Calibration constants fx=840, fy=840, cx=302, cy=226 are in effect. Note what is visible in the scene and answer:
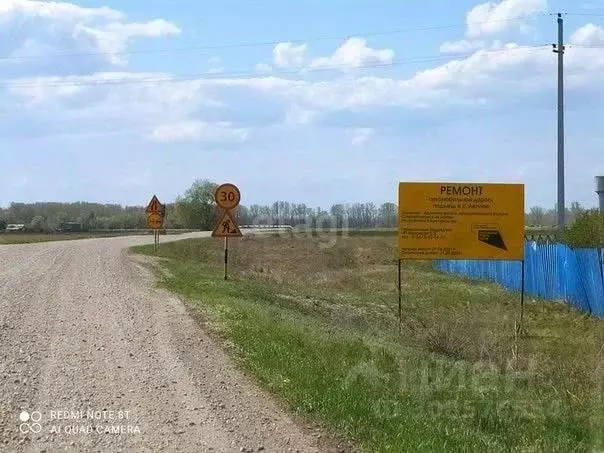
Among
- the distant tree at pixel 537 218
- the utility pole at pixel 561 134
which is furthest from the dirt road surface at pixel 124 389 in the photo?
the distant tree at pixel 537 218

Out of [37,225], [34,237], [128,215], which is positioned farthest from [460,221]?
[128,215]

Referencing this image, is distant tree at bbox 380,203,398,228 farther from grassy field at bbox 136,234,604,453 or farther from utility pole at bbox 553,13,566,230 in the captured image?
grassy field at bbox 136,234,604,453

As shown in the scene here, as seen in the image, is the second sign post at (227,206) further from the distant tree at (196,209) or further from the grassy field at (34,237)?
the distant tree at (196,209)

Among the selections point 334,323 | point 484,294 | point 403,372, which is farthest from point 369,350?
point 484,294

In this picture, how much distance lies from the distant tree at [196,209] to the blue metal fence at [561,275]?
90672mm

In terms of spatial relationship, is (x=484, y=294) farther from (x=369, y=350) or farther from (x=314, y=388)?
(x=314, y=388)

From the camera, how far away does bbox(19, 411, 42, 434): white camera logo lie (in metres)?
7.22

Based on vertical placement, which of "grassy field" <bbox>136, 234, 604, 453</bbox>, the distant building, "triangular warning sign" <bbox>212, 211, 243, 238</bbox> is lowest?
"grassy field" <bbox>136, 234, 604, 453</bbox>

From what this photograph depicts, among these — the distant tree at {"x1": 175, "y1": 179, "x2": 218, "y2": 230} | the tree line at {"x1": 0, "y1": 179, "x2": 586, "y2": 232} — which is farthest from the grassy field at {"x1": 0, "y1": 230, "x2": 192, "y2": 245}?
the distant tree at {"x1": 175, "y1": 179, "x2": 218, "y2": 230}

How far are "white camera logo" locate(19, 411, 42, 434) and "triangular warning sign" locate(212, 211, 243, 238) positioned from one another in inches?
601

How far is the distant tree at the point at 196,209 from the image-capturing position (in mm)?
124000

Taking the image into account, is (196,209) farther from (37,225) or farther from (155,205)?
(155,205)

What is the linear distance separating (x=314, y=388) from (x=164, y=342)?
355 centimetres

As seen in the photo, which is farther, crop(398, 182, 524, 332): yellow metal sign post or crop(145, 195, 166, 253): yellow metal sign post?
crop(145, 195, 166, 253): yellow metal sign post
